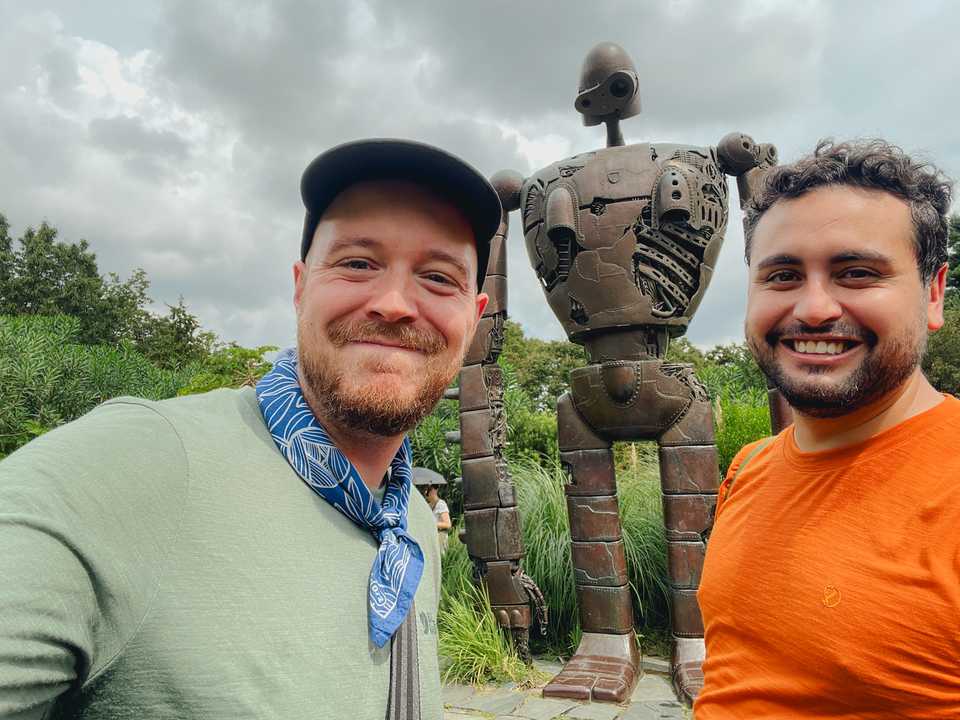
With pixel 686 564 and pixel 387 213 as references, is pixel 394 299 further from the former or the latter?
pixel 686 564

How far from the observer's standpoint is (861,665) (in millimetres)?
1093

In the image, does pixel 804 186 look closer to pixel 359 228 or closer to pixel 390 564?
pixel 359 228

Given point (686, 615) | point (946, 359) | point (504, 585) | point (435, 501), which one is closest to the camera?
point (686, 615)

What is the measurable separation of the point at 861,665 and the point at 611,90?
10.7 ft

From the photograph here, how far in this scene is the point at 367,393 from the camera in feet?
3.35

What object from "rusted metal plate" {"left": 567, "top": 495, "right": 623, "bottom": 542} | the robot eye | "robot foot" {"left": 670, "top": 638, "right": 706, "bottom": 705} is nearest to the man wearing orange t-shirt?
"robot foot" {"left": 670, "top": 638, "right": 706, "bottom": 705}

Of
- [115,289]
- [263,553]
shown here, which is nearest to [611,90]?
[263,553]

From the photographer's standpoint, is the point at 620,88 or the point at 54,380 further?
the point at 54,380

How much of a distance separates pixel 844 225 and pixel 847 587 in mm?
640

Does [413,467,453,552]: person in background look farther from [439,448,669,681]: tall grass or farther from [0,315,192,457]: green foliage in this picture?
[0,315,192,457]: green foliage

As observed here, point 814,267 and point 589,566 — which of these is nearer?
point 814,267

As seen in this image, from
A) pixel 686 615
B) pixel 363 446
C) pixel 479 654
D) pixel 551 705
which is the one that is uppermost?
pixel 363 446

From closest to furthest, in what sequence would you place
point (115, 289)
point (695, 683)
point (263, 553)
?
point (263, 553)
point (695, 683)
point (115, 289)

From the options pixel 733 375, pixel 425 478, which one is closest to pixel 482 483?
pixel 425 478
